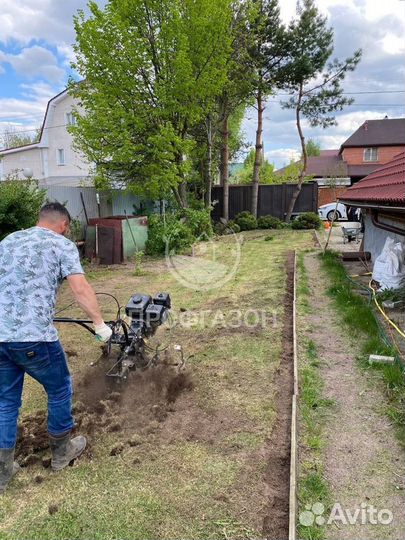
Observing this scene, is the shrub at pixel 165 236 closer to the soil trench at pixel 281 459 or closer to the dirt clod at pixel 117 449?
the soil trench at pixel 281 459

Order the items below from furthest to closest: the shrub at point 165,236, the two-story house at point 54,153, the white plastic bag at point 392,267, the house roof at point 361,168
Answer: the house roof at point 361,168 < the two-story house at point 54,153 < the shrub at point 165,236 < the white plastic bag at point 392,267

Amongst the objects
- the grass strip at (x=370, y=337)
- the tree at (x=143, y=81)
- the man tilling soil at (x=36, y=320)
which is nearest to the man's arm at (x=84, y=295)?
the man tilling soil at (x=36, y=320)

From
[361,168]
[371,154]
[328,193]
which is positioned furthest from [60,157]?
[371,154]

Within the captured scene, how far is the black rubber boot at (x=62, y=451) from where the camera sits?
2.66 meters

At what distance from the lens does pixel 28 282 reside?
2.44m

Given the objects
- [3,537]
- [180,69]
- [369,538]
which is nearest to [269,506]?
[369,538]

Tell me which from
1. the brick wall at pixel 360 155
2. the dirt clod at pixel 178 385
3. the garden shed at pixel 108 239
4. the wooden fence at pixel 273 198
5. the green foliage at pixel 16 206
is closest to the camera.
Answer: the dirt clod at pixel 178 385

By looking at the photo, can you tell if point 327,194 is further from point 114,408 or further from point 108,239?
point 114,408

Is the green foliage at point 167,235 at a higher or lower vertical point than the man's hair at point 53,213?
lower

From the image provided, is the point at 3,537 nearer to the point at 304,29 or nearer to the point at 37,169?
the point at 304,29

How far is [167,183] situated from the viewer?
1138 centimetres

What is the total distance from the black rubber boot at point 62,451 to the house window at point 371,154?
3567 cm

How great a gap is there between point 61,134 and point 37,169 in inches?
122

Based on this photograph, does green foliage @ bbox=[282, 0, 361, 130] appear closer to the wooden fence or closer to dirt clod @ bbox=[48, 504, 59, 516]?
the wooden fence
